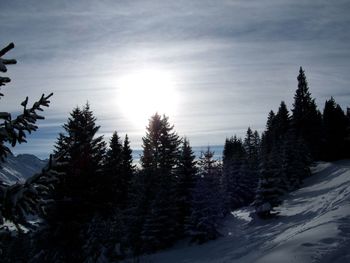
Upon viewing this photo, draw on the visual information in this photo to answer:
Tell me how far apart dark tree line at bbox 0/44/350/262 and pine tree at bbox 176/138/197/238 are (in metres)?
0.11

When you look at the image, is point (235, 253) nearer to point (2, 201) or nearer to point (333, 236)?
point (333, 236)

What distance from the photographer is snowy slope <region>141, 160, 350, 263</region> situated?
51.8ft

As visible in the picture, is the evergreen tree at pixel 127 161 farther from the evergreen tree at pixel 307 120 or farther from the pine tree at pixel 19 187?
the pine tree at pixel 19 187

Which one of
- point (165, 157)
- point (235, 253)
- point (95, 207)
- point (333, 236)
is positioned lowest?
point (235, 253)

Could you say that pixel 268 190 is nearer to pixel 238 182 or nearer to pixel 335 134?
pixel 238 182

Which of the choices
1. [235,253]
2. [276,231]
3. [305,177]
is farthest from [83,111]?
[305,177]

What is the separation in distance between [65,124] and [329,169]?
162 feet

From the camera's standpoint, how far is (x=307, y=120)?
74688mm

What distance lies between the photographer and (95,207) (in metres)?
18.1

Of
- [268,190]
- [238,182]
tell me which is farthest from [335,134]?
[268,190]

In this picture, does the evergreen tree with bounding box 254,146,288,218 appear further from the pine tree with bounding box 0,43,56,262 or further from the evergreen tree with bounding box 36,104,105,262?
the pine tree with bounding box 0,43,56,262

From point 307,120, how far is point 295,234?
5774 centimetres

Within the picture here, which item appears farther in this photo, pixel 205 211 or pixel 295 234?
pixel 205 211

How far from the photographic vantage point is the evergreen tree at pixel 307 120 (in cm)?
7181
